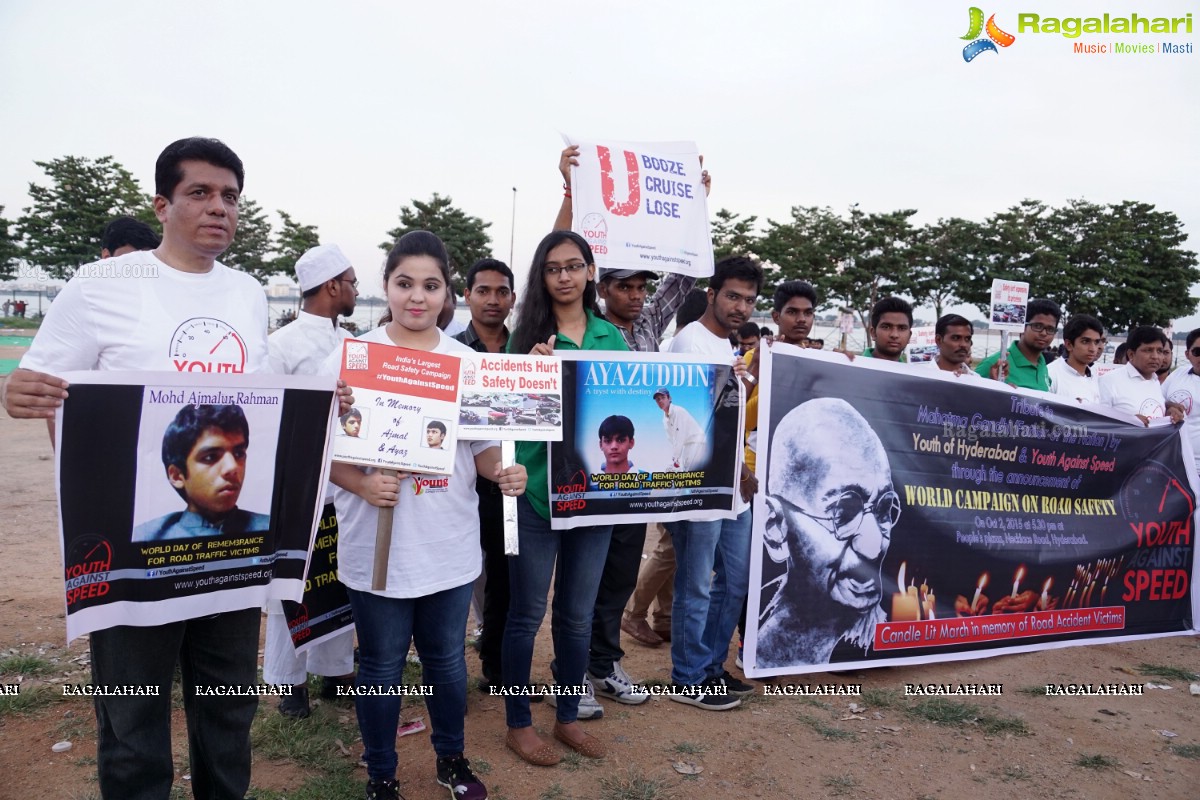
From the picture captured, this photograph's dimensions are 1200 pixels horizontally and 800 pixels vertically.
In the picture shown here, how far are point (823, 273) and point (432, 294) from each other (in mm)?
37178

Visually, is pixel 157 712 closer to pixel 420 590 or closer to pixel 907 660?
pixel 420 590

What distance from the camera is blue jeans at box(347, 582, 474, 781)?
270cm

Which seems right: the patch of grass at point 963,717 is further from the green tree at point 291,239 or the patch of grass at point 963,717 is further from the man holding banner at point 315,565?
the green tree at point 291,239

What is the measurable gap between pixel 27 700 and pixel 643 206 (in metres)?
4.04

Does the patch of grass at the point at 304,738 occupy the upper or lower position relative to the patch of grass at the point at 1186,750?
lower

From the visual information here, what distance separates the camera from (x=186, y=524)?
2314mm

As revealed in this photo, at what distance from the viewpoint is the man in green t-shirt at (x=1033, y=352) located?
5.50m

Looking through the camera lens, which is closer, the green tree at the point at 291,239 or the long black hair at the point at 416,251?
the long black hair at the point at 416,251

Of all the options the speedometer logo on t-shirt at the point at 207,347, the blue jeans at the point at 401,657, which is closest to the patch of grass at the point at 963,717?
the blue jeans at the point at 401,657

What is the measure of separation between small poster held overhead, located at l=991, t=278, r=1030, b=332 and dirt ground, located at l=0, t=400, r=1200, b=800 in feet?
13.9

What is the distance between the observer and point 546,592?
3279 mm

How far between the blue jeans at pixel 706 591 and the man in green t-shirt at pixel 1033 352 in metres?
2.85

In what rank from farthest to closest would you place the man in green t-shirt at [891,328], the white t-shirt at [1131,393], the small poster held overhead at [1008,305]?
the small poster held overhead at [1008,305], the white t-shirt at [1131,393], the man in green t-shirt at [891,328]

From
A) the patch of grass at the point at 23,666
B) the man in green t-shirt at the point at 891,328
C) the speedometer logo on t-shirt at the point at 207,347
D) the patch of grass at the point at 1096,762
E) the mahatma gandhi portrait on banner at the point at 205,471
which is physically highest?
the man in green t-shirt at the point at 891,328
